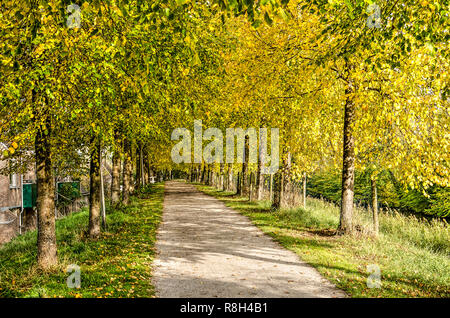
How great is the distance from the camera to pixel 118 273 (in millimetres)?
7629

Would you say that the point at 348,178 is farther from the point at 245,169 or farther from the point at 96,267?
the point at 245,169

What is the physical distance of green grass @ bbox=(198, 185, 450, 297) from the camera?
713 centimetres

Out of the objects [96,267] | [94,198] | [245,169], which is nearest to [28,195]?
[245,169]

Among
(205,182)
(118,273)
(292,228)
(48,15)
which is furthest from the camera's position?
(205,182)

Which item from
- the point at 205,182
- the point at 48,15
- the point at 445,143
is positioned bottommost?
the point at 205,182

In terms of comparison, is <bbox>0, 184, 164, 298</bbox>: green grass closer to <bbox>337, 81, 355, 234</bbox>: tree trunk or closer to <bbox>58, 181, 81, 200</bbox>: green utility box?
<bbox>337, 81, 355, 234</bbox>: tree trunk

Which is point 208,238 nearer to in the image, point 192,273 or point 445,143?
point 192,273

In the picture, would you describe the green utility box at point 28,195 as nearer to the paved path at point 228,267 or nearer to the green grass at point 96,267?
the green grass at point 96,267

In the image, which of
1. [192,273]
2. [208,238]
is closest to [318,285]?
[192,273]

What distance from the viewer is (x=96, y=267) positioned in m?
8.12

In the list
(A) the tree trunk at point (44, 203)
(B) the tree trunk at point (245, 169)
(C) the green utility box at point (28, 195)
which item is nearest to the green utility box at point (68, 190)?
(C) the green utility box at point (28, 195)
